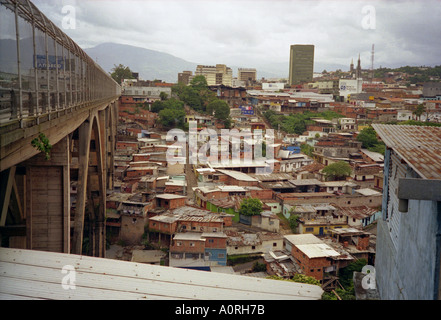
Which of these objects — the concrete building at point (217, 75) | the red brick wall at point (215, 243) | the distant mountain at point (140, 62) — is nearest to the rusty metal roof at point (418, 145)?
the red brick wall at point (215, 243)

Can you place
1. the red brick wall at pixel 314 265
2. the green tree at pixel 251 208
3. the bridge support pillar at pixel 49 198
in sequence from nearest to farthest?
1. the bridge support pillar at pixel 49 198
2. the red brick wall at pixel 314 265
3. the green tree at pixel 251 208

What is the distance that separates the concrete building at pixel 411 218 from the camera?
2791mm

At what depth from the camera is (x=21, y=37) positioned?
10.9 ft

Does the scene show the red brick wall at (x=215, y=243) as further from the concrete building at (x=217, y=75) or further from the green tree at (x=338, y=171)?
the concrete building at (x=217, y=75)

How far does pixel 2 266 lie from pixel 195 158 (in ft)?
66.0

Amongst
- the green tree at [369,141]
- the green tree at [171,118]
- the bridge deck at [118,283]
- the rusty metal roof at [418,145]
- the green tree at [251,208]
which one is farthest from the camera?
the green tree at [171,118]

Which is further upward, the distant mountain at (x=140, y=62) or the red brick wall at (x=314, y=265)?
the distant mountain at (x=140, y=62)

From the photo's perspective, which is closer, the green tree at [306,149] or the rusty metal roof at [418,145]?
the rusty metal roof at [418,145]

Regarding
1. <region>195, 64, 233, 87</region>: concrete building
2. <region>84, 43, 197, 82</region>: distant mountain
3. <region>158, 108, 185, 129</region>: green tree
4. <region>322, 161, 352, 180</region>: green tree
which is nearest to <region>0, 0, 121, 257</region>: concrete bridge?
<region>322, 161, 352, 180</region>: green tree

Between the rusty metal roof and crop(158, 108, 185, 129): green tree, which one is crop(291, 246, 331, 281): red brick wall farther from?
crop(158, 108, 185, 129): green tree

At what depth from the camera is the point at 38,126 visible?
11.6 feet
